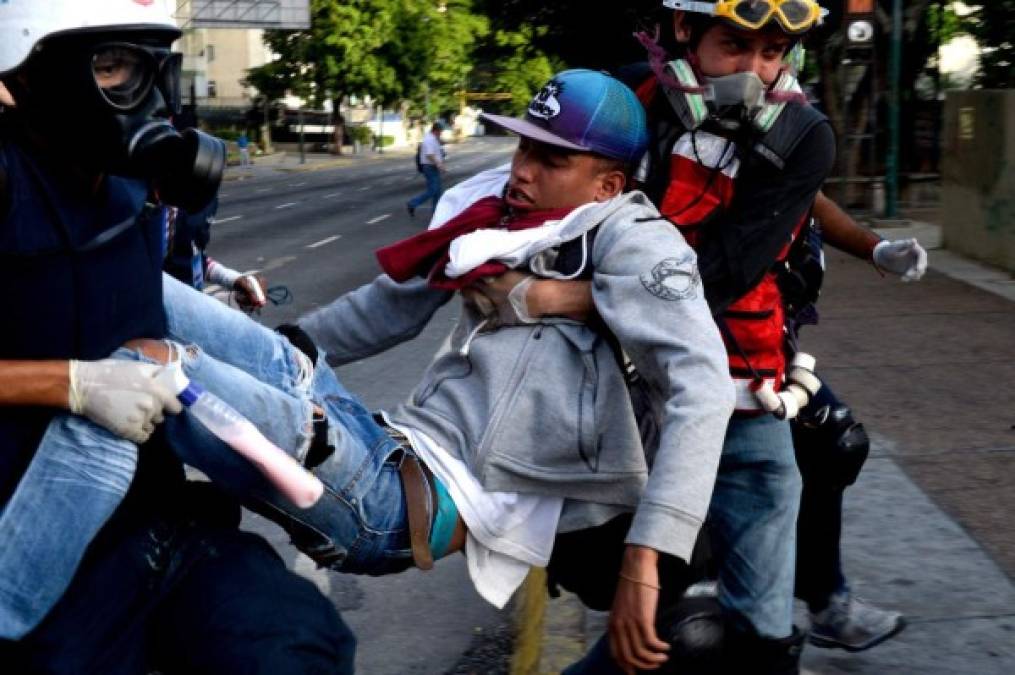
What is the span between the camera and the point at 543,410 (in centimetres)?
247

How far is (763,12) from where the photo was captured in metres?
2.83

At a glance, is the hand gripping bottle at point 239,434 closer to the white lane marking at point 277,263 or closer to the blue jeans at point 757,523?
the blue jeans at point 757,523

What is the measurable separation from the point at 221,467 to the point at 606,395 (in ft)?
2.21

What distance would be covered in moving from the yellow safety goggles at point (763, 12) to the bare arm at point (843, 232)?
930 millimetres

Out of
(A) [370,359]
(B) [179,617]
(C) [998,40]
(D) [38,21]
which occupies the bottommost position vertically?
(A) [370,359]

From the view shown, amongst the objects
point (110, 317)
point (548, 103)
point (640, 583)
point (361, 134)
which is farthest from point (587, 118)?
point (361, 134)

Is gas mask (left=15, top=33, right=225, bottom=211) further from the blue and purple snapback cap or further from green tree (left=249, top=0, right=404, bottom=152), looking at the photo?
green tree (left=249, top=0, right=404, bottom=152)

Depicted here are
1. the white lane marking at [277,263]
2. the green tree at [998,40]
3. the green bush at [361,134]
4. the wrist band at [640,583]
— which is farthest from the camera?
the green bush at [361,134]

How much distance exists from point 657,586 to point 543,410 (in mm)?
352

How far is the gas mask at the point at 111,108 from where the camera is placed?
2041mm

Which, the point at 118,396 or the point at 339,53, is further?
the point at 339,53

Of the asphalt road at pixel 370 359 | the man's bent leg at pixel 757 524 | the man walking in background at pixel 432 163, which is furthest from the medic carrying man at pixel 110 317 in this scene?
the man walking in background at pixel 432 163

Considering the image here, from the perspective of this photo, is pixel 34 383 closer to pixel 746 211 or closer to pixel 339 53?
pixel 746 211

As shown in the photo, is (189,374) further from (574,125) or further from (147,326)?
(574,125)
